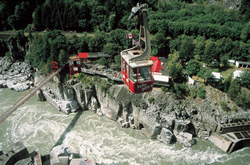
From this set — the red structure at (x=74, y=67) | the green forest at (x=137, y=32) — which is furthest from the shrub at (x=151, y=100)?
the red structure at (x=74, y=67)

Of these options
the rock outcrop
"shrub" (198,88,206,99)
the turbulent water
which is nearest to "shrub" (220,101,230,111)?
"shrub" (198,88,206,99)

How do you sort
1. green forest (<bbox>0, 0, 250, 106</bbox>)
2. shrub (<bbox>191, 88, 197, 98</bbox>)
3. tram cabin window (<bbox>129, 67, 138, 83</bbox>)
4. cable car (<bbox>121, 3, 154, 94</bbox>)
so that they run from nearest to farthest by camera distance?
cable car (<bbox>121, 3, 154, 94</bbox>) < tram cabin window (<bbox>129, 67, 138, 83</bbox>) < shrub (<bbox>191, 88, 197, 98</bbox>) < green forest (<bbox>0, 0, 250, 106</bbox>)

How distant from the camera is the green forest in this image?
3409cm

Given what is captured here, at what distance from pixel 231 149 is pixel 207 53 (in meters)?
16.3

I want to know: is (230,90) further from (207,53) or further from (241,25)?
(241,25)

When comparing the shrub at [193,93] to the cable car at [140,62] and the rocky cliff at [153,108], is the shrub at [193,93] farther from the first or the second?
the cable car at [140,62]

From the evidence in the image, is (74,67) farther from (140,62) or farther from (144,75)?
(140,62)

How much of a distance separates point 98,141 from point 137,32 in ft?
78.4

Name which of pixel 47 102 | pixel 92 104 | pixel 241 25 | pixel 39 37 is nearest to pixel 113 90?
pixel 92 104

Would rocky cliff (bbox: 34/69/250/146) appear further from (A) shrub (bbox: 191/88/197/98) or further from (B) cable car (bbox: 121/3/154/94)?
(B) cable car (bbox: 121/3/154/94)

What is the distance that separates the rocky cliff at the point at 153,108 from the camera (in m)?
27.7

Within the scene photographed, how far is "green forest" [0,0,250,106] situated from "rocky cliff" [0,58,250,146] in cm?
263

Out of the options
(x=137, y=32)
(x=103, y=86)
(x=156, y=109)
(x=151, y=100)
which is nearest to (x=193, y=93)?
(x=156, y=109)

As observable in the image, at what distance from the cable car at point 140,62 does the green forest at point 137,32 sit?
11.3m
